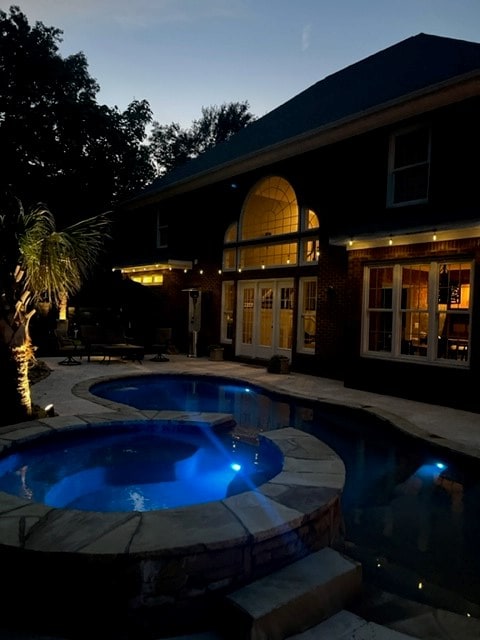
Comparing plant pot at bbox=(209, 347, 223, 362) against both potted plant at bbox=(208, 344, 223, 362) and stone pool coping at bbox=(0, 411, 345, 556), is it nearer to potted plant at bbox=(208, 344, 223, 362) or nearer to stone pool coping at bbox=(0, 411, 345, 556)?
potted plant at bbox=(208, 344, 223, 362)

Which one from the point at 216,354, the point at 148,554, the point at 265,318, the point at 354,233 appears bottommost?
the point at 216,354

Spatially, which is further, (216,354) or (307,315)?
(216,354)

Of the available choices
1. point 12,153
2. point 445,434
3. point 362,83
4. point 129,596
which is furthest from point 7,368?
point 12,153

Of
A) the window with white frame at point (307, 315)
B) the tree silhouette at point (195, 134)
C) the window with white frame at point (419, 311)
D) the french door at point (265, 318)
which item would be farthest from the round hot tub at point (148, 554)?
the tree silhouette at point (195, 134)

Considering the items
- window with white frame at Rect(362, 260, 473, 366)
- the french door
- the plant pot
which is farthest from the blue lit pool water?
the plant pot

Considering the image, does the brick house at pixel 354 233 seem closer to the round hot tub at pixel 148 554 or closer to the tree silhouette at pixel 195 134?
the round hot tub at pixel 148 554

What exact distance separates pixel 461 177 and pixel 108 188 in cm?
1617

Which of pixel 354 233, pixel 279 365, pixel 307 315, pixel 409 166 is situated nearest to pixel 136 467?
pixel 354 233

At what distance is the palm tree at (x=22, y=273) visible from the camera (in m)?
5.23

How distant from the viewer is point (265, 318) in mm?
13016

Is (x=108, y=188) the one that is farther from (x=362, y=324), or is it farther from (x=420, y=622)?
(x=420, y=622)

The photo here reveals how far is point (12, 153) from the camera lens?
1828 cm

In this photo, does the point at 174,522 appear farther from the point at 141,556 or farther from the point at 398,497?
the point at 398,497

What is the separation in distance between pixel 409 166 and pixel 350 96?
3603 mm
